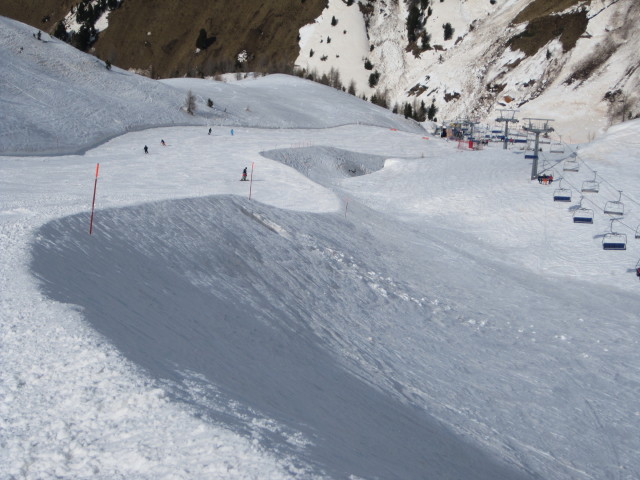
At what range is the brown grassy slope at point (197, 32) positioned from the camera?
512ft

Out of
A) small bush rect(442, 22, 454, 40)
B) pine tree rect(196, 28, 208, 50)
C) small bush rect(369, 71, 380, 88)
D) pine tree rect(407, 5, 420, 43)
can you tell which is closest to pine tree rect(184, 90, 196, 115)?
small bush rect(369, 71, 380, 88)

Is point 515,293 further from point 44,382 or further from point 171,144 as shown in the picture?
point 171,144

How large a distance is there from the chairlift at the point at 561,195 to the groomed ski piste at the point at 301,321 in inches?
22.6

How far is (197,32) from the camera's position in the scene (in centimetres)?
16788

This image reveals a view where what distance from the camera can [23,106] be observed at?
52875 millimetres

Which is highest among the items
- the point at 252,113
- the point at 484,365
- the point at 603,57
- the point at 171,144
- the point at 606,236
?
the point at 603,57

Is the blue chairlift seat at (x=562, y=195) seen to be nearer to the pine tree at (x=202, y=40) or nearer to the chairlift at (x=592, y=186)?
the chairlift at (x=592, y=186)

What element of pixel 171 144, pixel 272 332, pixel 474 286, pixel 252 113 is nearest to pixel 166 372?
pixel 272 332

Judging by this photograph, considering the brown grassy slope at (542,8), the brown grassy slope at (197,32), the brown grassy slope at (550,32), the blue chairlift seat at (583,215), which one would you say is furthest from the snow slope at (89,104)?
the brown grassy slope at (197,32)

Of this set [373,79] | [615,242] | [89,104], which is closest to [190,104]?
[89,104]

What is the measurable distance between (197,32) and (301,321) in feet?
534

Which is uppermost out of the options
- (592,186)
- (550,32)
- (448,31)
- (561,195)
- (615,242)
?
(448,31)

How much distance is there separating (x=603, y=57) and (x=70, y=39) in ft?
455

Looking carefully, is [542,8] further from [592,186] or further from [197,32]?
[197,32]
